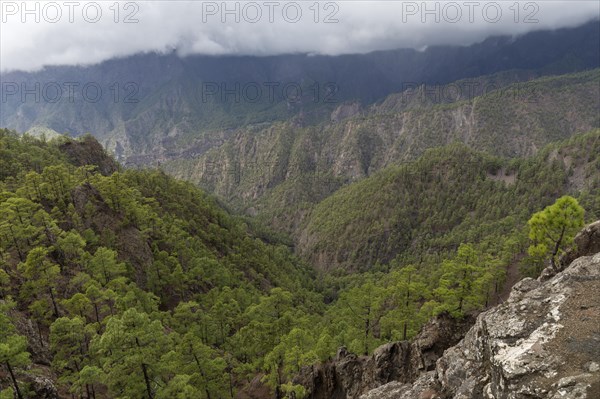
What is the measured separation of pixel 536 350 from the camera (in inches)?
691

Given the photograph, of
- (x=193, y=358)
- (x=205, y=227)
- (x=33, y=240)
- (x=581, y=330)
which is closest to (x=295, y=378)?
(x=193, y=358)

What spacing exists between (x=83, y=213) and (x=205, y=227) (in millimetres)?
70441

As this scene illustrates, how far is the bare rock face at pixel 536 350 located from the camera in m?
16.1

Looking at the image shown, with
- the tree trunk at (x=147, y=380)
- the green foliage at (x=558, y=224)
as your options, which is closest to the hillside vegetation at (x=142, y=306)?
the tree trunk at (x=147, y=380)

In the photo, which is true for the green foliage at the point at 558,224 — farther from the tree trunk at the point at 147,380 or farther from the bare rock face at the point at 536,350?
the tree trunk at the point at 147,380

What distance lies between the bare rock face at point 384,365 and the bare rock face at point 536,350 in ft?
68.4

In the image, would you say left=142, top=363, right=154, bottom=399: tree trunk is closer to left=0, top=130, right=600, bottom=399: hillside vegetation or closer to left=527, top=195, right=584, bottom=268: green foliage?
left=0, top=130, right=600, bottom=399: hillside vegetation

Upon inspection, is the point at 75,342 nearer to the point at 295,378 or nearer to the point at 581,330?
the point at 295,378

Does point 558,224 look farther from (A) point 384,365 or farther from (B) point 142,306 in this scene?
(B) point 142,306

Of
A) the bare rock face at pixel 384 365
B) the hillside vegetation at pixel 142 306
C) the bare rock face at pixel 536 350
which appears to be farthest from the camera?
the bare rock face at pixel 384 365

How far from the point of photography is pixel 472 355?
75.1ft

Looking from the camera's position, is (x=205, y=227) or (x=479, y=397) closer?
(x=479, y=397)

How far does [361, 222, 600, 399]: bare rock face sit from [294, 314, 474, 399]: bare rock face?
20.8 metres

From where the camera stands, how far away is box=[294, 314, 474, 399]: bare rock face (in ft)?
149
